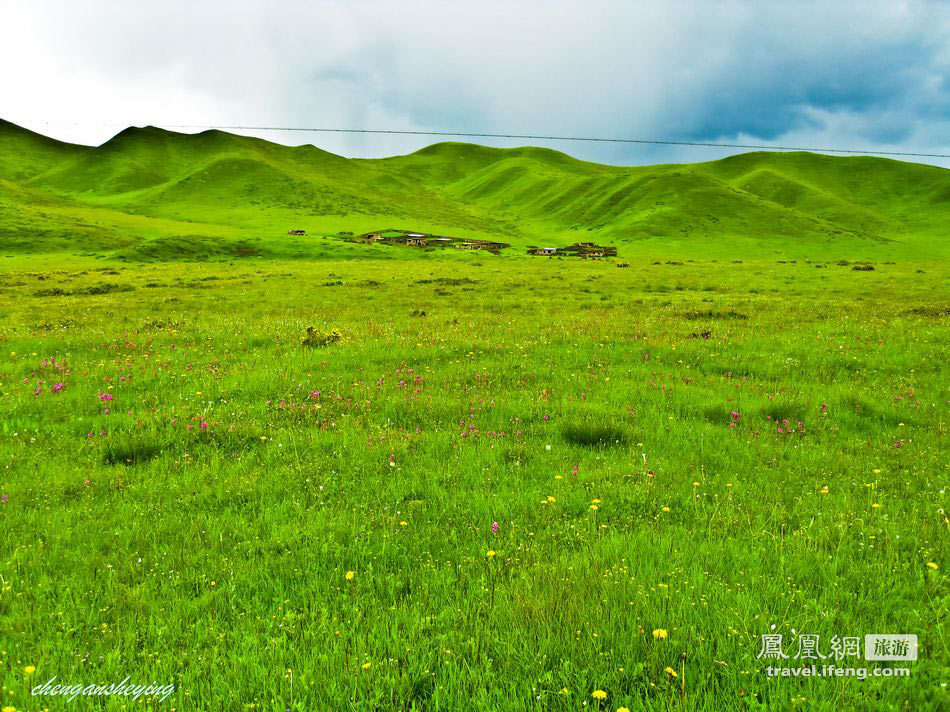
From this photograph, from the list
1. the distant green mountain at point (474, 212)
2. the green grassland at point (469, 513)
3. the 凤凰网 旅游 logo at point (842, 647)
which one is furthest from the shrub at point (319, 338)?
the distant green mountain at point (474, 212)

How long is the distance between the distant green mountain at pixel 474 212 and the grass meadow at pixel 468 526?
7107cm

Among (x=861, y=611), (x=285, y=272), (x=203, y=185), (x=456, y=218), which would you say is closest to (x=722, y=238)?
(x=456, y=218)

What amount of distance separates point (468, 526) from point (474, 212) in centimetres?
18524

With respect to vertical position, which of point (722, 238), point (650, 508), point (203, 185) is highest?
point (203, 185)

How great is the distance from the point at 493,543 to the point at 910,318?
917 inches

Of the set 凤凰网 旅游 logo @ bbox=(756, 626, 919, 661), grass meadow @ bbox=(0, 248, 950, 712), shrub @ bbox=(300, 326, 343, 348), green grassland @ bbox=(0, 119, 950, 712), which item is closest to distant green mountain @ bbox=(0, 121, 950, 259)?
shrub @ bbox=(300, 326, 343, 348)

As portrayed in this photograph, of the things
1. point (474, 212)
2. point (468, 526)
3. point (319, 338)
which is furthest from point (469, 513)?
point (474, 212)

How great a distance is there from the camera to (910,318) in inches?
778

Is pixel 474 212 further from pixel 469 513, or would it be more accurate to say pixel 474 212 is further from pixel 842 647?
pixel 842 647

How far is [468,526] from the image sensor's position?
5.23 m

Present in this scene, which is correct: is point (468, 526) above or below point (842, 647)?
below

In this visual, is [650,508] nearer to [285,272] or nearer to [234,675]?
[234,675]

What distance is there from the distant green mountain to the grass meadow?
7107 centimetres

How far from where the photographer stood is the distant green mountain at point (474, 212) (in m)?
84.6
